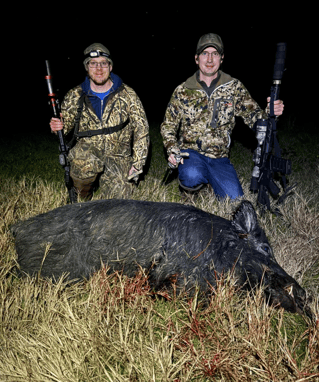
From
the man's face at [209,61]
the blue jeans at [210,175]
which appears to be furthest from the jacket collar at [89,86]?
the blue jeans at [210,175]

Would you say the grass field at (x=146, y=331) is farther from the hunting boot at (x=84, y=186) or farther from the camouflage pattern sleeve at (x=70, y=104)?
the camouflage pattern sleeve at (x=70, y=104)

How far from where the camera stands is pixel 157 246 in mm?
2334

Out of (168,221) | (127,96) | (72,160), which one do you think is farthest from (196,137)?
(168,221)

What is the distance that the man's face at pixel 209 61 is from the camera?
4234 millimetres

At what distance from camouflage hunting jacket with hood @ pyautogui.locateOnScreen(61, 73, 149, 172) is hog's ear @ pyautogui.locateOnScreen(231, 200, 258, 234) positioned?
87.9 inches

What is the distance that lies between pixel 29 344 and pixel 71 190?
2.47 meters

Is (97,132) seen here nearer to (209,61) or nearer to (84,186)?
(84,186)

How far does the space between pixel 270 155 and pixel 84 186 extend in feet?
8.35

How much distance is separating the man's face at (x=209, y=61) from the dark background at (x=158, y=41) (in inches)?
417

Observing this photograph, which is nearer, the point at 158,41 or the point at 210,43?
the point at 210,43

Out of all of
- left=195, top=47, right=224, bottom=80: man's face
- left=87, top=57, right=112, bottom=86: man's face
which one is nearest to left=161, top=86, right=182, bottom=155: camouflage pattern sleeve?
left=195, top=47, right=224, bottom=80: man's face

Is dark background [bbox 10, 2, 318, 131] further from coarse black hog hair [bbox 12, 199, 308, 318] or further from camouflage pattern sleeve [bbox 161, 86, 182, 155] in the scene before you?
coarse black hog hair [bbox 12, 199, 308, 318]

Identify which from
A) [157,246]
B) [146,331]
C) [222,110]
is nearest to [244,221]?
[157,246]

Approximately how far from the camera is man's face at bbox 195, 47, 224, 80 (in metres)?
4.23
